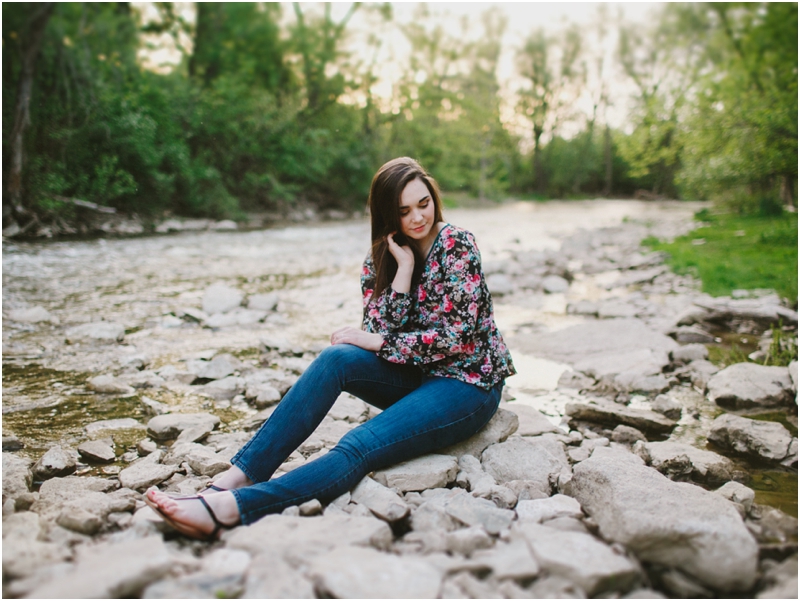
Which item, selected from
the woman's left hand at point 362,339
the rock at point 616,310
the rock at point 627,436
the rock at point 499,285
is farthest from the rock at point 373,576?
the rock at point 499,285

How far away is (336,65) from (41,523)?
69.8 feet

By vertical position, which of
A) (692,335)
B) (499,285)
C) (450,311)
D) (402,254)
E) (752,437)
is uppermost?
(402,254)

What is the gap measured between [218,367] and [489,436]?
2.09 meters

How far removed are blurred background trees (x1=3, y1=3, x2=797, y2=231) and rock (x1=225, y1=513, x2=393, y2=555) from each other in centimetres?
877

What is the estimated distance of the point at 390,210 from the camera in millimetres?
2408

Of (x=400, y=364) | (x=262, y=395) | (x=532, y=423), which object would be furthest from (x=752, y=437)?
(x=262, y=395)

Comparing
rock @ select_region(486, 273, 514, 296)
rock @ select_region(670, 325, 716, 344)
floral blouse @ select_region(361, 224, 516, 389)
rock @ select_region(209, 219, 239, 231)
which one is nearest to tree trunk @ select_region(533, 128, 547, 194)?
rock @ select_region(209, 219, 239, 231)

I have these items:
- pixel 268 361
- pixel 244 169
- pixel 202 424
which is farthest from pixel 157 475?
pixel 244 169

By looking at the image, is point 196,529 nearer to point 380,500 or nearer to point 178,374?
point 380,500

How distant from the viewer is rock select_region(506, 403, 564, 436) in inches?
106

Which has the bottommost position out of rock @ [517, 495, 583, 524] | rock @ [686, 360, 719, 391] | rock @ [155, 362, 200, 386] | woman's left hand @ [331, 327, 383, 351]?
rock @ [155, 362, 200, 386]

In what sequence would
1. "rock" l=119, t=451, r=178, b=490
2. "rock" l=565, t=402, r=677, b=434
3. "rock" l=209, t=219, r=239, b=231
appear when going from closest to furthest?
1. "rock" l=119, t=451, r=178, b=490
2. "rock" l=565, t=402, r=677, b=434
3. "rock" l=209, t=219, r=239, b=231

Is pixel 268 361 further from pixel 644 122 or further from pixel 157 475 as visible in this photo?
pixel 644 122

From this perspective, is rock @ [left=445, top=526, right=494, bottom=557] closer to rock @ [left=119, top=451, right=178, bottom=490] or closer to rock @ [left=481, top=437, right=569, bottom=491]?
rock @ [left=481, top=437, right=569, bottom=491]
